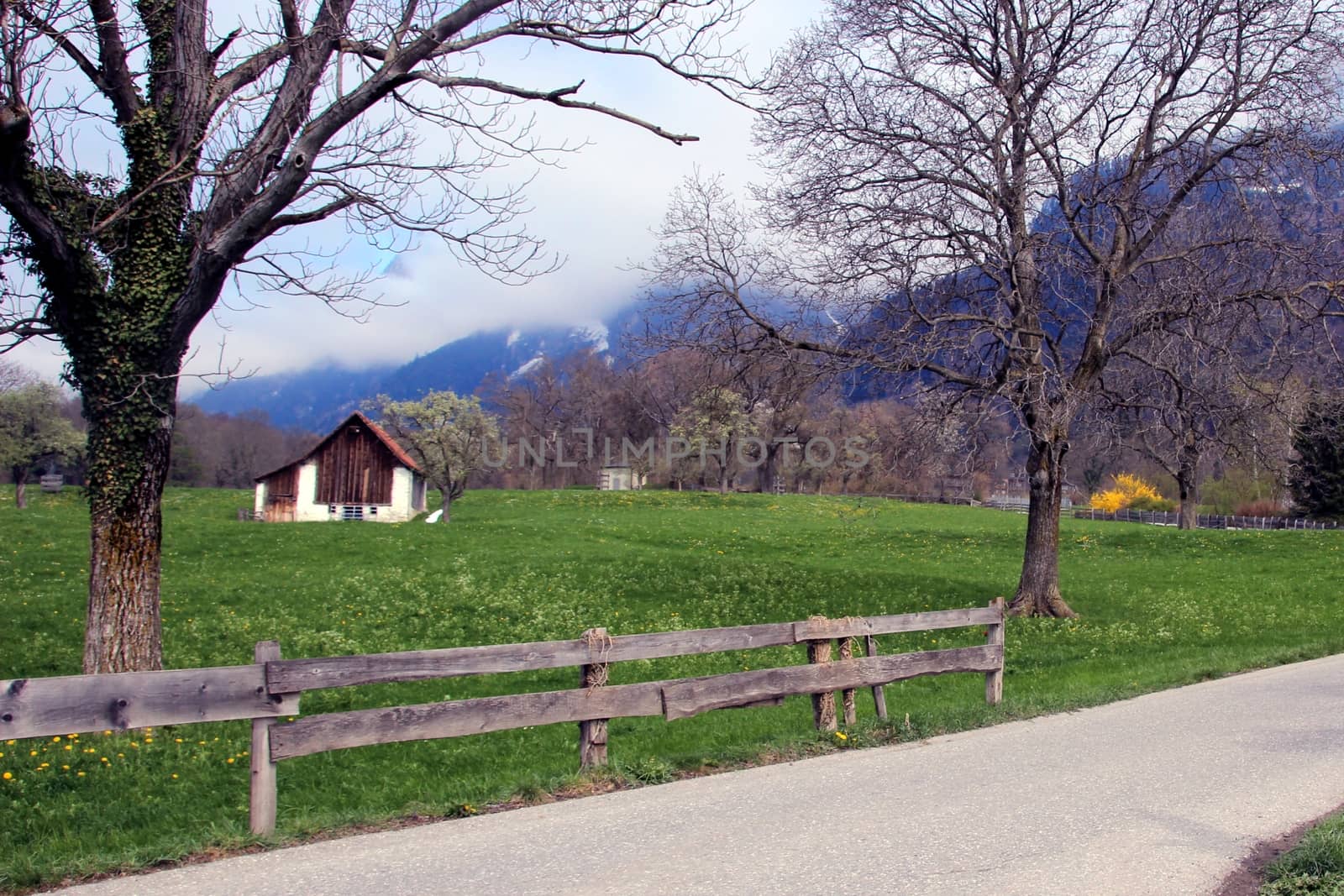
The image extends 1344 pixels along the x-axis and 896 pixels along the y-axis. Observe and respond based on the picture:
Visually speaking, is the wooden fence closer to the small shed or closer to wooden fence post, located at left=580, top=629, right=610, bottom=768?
wooden fence post, located at left=580, top=629, right=610, bottom=768

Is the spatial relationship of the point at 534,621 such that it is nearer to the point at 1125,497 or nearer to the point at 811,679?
the point at 811,679

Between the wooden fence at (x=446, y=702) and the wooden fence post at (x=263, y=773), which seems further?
the wooden fence post at (x=263, y=773)

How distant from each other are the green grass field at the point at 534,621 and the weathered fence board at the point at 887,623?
2.96 ft

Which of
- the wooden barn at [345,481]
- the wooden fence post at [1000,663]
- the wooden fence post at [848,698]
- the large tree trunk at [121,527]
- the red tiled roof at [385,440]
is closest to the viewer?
the wooden fence post at [848,698]

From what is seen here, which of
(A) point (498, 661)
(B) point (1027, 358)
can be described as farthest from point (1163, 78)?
(A) point (498, 661)

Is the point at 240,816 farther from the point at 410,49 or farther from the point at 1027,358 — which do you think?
the point at 1027,358

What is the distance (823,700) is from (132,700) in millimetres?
5857

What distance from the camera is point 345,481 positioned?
160ft

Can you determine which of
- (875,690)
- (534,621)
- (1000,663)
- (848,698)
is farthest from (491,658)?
(534,621)

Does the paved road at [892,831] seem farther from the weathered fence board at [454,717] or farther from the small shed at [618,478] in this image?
the small shed at [618,478]

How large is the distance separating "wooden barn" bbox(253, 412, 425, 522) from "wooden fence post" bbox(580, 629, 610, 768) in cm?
4207

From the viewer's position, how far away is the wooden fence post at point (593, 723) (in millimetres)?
8062

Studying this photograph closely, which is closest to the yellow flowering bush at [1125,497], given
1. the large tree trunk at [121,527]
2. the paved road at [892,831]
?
the paved road at [892,831]

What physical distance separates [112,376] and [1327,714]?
1266 centimetres
